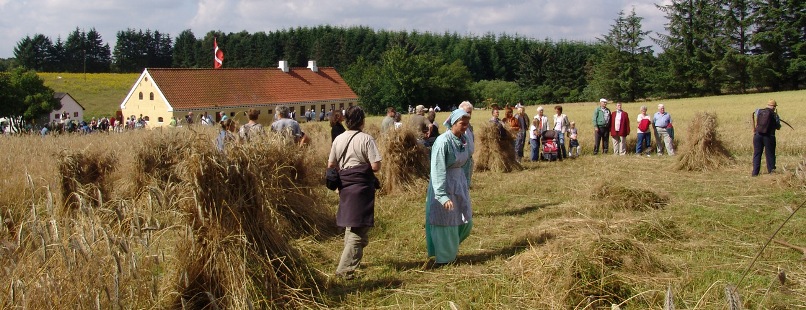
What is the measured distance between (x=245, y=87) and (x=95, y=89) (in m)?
31.7

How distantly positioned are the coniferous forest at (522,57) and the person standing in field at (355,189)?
57486 millimetres

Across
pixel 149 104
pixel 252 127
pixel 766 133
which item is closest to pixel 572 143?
pixel 766 133

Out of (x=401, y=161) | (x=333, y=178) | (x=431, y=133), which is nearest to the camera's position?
(x=333, y=178)

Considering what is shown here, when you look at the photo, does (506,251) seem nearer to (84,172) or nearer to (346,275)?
(346,275)

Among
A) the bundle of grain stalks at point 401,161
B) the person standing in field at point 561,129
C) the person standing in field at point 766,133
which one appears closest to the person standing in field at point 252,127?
the bundle of grain stalks at point 401,161

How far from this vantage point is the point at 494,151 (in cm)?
1414

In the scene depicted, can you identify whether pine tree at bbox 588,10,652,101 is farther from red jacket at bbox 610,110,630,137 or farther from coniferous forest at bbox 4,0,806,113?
red jacket at bbox 610,110,630,137

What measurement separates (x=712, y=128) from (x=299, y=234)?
31.4 feet

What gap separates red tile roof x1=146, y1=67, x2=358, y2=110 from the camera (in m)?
50.1

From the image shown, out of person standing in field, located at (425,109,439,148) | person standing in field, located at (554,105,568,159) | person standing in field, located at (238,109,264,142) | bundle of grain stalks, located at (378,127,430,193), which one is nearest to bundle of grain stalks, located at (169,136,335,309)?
person standing in field, located at (238,109,264,142)

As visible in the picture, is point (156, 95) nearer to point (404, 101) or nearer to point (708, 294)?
point (404, 101)

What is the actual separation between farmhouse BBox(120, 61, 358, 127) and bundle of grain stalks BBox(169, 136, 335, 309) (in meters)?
38.6

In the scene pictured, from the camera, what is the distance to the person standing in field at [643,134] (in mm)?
16469

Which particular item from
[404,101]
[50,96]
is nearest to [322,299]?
[50,96]
